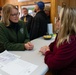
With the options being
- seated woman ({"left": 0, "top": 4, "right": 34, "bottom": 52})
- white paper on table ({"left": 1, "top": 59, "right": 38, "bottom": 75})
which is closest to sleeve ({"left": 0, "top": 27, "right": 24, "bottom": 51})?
seated woman ({"left": 0, "top": 4, "right": 34, "bottom": 52})

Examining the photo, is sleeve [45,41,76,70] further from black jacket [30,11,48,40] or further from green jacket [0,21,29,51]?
black jacket [30,11,48,40]

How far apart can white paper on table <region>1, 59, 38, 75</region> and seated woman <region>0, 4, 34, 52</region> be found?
339 mm

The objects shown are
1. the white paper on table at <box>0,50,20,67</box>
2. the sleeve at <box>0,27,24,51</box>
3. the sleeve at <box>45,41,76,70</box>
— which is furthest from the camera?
the sleeve at <box>0,27,24,51</box>

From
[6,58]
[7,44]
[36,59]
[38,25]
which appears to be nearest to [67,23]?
[36,59]

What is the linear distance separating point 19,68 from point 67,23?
0.54 metres

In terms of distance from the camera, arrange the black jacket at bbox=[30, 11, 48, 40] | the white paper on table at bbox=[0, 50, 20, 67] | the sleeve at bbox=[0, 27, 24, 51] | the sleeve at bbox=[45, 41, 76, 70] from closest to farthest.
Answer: the sleeve at bbox=[45, 41, 76, 70] → the white paper on table at bbox=[0, 50, 20, 67] → the sleeve at bbox=[0, 27, 24, 51] → the black jacket at bbox=[30, 11, 48, 40]

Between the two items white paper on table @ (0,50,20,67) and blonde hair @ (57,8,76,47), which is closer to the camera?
blonde hair @ (57,8,76,47)

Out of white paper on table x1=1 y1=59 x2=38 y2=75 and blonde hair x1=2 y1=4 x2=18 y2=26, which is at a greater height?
blonde hair x1=2 y1=4 x2=18 y2=26

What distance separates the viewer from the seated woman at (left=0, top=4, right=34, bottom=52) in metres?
1.51

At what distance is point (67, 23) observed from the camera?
1.04 m

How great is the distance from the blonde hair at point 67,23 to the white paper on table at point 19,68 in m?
0.32

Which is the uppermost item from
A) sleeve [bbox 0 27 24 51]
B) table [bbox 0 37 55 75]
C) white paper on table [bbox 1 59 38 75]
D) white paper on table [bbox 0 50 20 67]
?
sleeve [bbox 0 27 24 51]

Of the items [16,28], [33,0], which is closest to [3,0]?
[33,0]

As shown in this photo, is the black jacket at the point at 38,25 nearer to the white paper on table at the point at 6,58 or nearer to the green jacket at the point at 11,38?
the green jacket at the point at 11,38
